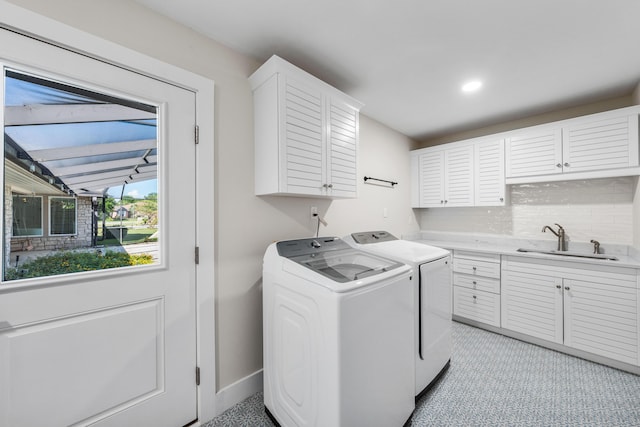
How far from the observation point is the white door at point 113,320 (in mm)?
1123

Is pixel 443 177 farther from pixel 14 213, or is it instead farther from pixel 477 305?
pixel 14 213

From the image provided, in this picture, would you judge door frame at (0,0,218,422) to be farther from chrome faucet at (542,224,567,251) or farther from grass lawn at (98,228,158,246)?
chrome faucet at (542,224,567,251)

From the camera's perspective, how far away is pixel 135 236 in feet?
4.75

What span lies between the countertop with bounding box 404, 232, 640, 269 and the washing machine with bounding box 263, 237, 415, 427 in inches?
Answer: 72.1

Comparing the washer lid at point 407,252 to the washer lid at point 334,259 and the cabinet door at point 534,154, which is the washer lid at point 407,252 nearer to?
the washer lid at point 334,259

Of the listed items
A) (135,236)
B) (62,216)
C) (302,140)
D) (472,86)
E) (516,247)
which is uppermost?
(472,86)

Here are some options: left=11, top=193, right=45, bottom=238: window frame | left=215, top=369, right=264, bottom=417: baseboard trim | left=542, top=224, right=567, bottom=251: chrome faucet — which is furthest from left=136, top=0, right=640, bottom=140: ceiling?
left=215, top=369, right=264, bottom=417: baseboard trim

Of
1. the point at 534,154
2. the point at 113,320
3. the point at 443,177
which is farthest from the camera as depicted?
the point at 443,177

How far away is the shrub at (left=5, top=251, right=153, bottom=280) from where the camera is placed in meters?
1.14

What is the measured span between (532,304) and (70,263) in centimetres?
365

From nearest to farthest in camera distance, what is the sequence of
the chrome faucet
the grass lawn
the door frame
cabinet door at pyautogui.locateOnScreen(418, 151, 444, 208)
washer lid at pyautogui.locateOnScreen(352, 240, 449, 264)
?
the grass lawn, the door frame, washer lid at pyautogui.locateOnScreen(352, 240, 449, 264), the chrome faucet, cabinet door at pyautogui.locateOnScreen(418, 151, 444, 208)

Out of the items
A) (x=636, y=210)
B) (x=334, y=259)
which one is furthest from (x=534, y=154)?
(x=334, y=259)

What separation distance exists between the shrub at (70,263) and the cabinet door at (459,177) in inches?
134

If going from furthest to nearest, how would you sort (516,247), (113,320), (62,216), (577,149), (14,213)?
1. (516,247)
2. (577,149)
3. (113,320)
4. (62,216)
5. (14,213)
